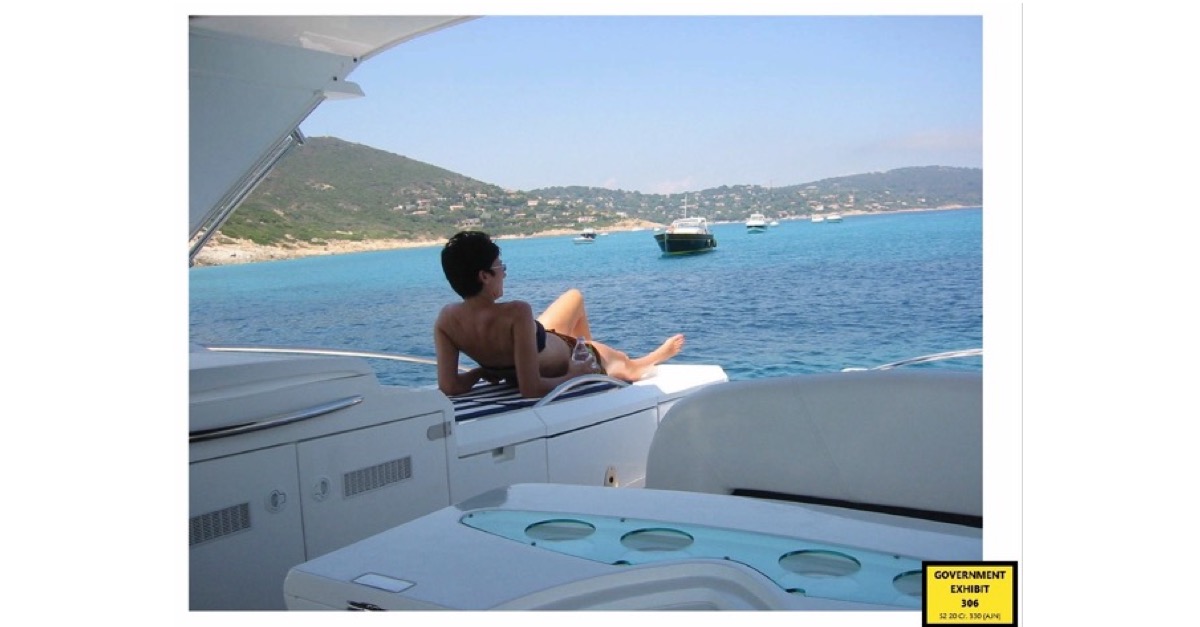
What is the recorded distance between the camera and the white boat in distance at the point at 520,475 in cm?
113

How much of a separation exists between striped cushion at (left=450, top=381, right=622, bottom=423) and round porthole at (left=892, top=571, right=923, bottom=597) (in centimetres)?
184

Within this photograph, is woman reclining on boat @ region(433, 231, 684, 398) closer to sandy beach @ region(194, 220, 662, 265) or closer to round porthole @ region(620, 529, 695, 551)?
round porthole @ region(620, 529, 695, 551)

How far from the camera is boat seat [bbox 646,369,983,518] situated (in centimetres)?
181

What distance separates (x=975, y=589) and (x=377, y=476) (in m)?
1.54

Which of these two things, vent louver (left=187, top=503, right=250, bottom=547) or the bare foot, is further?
the bare foot

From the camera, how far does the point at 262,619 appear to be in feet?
3.80

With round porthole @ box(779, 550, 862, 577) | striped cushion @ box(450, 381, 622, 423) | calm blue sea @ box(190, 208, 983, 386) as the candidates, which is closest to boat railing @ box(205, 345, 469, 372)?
striped cushion @ box(450, 381, 622, 423)

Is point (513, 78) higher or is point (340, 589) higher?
point (513, 78)

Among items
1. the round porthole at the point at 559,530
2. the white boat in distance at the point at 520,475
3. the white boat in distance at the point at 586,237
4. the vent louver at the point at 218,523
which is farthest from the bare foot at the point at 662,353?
the white boat in distance at the point at 586,237

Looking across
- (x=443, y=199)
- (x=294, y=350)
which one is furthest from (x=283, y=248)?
(x=294, y=350)

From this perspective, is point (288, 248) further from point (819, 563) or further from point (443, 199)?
point (819, 563)
